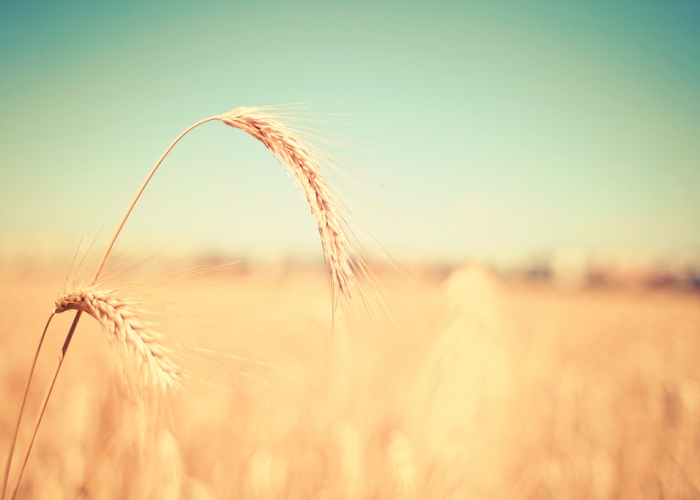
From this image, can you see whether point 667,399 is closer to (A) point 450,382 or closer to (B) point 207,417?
(A) point 450,382

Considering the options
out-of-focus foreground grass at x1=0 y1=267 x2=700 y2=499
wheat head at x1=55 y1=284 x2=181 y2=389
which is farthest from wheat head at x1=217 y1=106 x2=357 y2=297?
wheat head at x1=55 y1=284 x2=181 y2=389

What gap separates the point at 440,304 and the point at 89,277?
201 cm

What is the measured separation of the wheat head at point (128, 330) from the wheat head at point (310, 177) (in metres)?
0.61

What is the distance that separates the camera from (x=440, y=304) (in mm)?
2459

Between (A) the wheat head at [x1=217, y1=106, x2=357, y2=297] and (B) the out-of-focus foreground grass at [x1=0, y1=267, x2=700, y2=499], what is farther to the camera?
(B) the out-of-focus foreground grass at [x1=0, y1=267, x2=700, y2=499]

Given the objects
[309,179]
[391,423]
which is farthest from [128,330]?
[391,423]

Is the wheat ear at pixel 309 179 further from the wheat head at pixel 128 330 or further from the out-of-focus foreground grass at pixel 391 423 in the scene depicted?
the out-of-focus foreground grass at pixel 391 423

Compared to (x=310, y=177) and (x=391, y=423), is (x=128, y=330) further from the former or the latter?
(x=391, y=423)

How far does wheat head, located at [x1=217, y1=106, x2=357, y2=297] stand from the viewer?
1.23 metres

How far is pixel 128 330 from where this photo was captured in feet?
3.68

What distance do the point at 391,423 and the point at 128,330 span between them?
3.14 meters

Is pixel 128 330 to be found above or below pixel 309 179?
below

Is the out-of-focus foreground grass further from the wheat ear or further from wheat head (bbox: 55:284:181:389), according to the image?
the wheat ear

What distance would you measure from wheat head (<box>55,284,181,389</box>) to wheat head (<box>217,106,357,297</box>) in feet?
2.01
